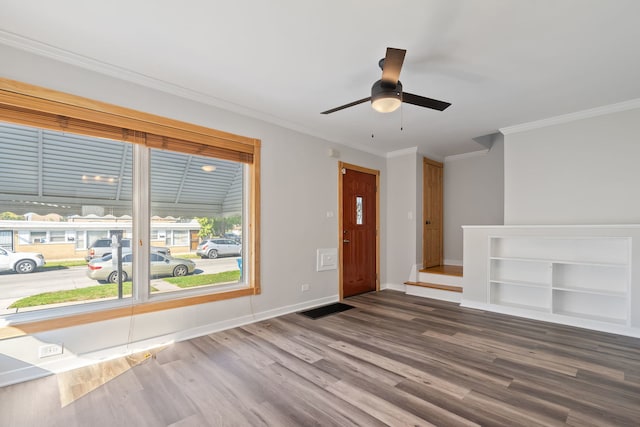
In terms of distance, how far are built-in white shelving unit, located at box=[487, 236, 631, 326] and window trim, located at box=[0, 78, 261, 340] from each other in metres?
3.53

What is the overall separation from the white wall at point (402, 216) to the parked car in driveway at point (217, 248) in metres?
3.18

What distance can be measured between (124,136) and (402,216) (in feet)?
15.0

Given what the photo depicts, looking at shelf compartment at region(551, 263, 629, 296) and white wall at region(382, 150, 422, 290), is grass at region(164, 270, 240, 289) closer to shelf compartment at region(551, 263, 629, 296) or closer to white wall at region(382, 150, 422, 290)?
white wall at region(382, 150, 422, 290)

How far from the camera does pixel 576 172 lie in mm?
4000

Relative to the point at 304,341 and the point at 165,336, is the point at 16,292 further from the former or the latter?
the point at 304,341

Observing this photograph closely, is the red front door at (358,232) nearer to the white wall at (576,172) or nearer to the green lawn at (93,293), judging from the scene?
the white wall at (576,172)

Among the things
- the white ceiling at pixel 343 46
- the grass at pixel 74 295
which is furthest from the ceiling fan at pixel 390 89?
the grass at pixel 74 295

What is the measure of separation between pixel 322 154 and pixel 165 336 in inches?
125

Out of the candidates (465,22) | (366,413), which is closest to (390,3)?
(465,22)

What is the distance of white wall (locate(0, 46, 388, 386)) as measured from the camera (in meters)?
2.51

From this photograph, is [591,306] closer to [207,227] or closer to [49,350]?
[207,227]

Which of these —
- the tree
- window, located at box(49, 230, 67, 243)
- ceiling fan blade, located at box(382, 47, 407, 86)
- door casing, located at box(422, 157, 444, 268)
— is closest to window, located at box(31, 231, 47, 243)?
window, located at box(49, 230, 67, 243)

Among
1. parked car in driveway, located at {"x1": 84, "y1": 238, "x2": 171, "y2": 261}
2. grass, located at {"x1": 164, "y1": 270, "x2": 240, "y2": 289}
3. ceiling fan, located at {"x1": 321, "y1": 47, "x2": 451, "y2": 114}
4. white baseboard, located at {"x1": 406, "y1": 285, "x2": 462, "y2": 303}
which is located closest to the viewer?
ceiling fan, located at {"x1": 321, "y1": 47, "x2": 451, "y2": 114}

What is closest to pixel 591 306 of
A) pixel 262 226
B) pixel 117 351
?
pixel 262 226
